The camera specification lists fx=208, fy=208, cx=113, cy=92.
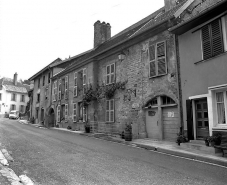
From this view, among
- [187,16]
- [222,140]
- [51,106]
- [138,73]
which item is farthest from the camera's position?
[51,106]

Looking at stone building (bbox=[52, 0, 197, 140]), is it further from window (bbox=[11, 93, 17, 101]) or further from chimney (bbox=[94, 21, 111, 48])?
window (bbox=[11, 93, 17, 101])

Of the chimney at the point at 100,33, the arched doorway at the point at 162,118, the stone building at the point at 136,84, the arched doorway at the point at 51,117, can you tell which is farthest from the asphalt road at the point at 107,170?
the arched doorway at the point at 51,117

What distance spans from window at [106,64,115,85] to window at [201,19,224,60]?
7.03 meters

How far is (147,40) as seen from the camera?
12.0m

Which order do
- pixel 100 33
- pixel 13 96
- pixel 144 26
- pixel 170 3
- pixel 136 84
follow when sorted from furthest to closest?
pixel 13 96 < pixel 100 33 < pixel 144 26 < pixel 170 3 < pixel 136 84

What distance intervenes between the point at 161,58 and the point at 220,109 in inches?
162

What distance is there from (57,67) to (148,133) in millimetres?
16807

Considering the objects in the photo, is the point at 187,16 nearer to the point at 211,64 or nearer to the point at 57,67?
the point at 211,64

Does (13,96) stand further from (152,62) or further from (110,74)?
(152,62)

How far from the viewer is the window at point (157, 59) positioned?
10.8 m

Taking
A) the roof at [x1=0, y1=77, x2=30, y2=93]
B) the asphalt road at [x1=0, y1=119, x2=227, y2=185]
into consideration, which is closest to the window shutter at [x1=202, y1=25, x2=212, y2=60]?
the asphalt road at [x1=0, y1=119, x2=227, y2=185]

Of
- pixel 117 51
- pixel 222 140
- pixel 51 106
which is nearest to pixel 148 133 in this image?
pixel 222 140

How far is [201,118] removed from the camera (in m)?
8.83

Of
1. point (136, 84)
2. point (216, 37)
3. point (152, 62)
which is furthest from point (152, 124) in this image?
point (216, 37)
